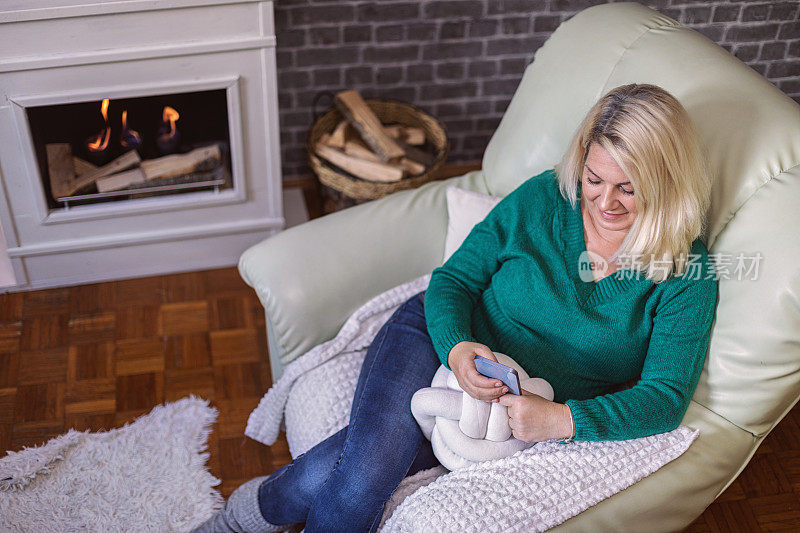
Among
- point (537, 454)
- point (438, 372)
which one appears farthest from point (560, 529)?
point (438, 372)

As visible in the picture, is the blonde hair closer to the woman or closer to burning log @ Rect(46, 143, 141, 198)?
the woman

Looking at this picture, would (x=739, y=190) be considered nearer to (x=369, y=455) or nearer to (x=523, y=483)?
(x=523, y=483)

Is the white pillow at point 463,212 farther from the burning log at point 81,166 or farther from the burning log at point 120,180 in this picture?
the burning log at point 81,166

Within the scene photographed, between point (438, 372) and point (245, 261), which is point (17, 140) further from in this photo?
point (438, 372)

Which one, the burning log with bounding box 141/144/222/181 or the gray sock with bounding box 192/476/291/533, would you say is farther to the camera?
the burning log with bounding box 141/144/222/181

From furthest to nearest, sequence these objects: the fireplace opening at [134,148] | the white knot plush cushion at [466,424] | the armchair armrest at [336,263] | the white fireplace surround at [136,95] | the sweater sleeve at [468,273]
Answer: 1. the fireplace opening at [134,148]
2. the white fireplace surround at [136,95]
3. the armchair armrest at [336,263]
4. the sweater sleeve at [468,273]
5. the white knot plush cushion at [466,424]

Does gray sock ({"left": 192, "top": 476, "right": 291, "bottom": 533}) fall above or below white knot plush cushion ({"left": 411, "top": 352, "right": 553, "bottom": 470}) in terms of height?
below

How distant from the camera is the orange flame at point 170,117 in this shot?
93.4 inches

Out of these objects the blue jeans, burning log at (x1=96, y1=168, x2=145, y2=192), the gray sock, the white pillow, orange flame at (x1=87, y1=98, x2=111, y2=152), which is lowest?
the gray sock

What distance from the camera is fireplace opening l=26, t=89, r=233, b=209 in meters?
2.30

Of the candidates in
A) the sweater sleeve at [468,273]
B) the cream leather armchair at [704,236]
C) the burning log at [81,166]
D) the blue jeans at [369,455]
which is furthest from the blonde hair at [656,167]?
the burning log at [81,166]

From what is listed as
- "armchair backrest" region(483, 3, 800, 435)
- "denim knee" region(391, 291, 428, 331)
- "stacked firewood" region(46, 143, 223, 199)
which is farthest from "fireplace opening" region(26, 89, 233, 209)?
"armchair backrest" region(483, 3, 800, 435)

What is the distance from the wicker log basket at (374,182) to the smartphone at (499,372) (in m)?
1.05

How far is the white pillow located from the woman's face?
34 centimetres
